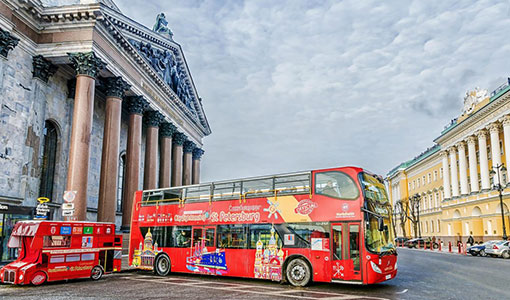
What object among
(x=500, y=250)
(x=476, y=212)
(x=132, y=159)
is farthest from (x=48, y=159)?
(x=476, y=212)

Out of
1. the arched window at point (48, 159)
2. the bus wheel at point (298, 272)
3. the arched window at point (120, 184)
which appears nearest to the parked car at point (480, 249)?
the bus wheel at point (298, 272)

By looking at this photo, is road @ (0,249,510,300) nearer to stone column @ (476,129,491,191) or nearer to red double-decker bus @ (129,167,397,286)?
red double-decker bus @ (129,167,397,286)

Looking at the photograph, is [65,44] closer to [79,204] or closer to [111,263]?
[79,204]

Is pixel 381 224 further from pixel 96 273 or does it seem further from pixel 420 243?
pixel 420 243

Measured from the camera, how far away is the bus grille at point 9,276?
13828 millimetres

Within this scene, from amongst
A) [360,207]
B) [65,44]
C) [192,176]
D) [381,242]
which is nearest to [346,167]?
[360,207]

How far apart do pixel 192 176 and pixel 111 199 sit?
79.3 ft

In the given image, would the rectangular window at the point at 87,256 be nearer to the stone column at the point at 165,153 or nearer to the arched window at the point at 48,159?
the arched window at the point at 48,159

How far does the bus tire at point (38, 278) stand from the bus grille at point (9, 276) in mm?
616

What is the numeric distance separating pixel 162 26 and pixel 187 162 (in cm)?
1483

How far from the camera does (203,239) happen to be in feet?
54.0

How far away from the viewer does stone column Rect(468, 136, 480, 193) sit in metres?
49.8

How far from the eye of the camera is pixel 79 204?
20656mm

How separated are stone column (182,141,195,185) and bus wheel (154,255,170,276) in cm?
2528
